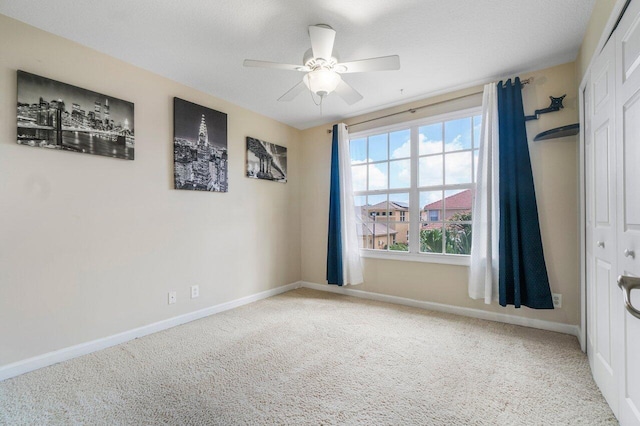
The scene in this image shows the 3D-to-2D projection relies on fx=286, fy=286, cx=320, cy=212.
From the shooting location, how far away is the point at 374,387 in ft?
5.93

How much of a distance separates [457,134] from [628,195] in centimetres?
207

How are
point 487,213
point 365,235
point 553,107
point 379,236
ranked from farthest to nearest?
point 365,235 → point 379,236 → point 487,213 → point 553,107

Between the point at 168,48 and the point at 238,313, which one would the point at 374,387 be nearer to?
the point at 238,313

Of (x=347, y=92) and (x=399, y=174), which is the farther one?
(x=399, y=174)

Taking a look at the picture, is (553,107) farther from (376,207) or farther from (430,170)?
(376,207)

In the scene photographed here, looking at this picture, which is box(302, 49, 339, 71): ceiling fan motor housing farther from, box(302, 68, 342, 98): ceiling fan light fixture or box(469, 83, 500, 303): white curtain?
box(469, 83, 500, 303): white curtain

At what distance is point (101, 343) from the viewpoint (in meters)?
2.33

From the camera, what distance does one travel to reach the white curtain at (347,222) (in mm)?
3756

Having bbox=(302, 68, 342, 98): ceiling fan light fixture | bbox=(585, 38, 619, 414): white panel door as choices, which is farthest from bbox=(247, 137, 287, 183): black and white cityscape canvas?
bbox=(585, 38, 619, 414): white panel door

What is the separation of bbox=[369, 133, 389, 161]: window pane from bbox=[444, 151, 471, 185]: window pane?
0.77m

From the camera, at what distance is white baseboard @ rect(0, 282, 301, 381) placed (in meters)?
1.95

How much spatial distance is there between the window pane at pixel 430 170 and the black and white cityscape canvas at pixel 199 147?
2.31m

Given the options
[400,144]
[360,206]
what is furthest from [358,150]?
[360,206]

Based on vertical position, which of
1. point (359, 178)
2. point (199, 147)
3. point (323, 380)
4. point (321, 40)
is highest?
point (321, 40)
